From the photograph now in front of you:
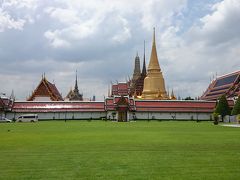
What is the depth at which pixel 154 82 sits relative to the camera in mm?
89000

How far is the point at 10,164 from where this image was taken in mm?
10688

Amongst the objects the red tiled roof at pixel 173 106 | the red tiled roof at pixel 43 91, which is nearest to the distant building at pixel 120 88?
the red tiled roof at pixel 43 91

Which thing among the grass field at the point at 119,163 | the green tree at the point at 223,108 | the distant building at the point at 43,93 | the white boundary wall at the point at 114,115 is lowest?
the grass field at the point at 119,163

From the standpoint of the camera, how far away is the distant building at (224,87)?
77.3 meters

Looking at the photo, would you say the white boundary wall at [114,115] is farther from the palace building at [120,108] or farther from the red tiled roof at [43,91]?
the red tiled roof at [43,91]

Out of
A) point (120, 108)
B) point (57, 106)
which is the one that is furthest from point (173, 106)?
point (57, 106)

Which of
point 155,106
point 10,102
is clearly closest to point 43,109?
point 10,102

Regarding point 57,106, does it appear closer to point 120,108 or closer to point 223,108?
point 120,108

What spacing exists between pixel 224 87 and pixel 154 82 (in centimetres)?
1752

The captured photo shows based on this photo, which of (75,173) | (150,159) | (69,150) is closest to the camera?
(75,173)

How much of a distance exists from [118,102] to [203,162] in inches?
2352

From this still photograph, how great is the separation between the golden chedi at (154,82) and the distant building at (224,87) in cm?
1185

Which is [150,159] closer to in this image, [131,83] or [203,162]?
[203,162]

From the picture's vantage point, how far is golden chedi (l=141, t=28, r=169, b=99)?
3450 inches
